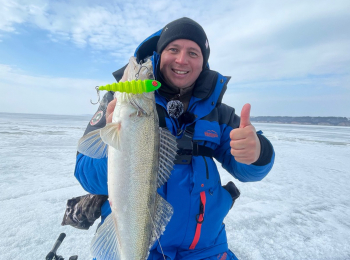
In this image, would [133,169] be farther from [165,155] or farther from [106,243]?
[106,243]

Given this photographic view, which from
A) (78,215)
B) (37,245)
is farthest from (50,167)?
A: (78,215)

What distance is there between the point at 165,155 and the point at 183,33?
1473mm

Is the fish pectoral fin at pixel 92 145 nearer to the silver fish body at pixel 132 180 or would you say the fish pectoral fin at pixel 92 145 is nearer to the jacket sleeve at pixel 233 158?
the silver fish body at pixel 132 180

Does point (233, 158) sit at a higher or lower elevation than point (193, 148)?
lower

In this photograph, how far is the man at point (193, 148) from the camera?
1.97m

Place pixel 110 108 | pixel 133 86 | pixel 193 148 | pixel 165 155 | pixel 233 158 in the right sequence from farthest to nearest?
pixel 233 158
pixel 193 148
pixel 110 108
pixel 165 155
pixel 133 86

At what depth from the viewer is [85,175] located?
6.38 feet

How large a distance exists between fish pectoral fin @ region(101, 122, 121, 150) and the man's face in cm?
99

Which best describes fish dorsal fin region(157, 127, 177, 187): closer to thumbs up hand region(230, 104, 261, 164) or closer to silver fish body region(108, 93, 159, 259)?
silver fish body region(108, 93, 159, 259)

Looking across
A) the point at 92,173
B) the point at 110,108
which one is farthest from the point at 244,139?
the point at 92,173

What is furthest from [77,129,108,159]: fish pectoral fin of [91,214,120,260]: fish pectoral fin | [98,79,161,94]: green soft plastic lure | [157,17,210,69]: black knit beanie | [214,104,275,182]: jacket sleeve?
[214,104,275,182]: jacket sleeve

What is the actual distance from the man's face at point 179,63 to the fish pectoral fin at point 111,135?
0.99 metres

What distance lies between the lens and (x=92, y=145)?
1783mm

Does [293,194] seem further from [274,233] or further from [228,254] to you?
[228,254]
